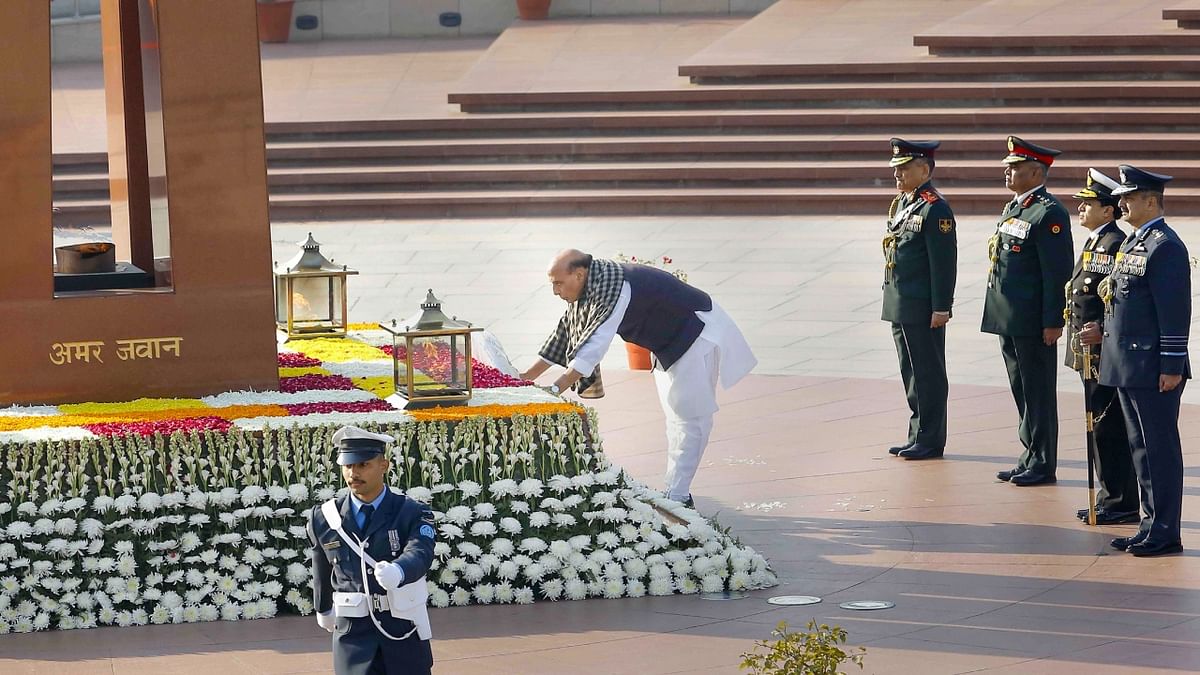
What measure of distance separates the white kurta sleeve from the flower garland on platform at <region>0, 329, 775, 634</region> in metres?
0.27

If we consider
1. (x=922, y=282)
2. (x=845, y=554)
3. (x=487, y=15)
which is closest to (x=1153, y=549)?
(x=845, y=554)

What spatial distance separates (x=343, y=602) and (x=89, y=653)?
193cm

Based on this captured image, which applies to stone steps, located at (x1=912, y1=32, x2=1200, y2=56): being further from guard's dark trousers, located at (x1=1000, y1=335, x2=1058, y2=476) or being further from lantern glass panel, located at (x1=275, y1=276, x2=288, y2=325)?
lantern glass panel, located at (x1=275, y1=276, x2=288, y2=325)

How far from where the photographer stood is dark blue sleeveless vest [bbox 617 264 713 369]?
27.8ft

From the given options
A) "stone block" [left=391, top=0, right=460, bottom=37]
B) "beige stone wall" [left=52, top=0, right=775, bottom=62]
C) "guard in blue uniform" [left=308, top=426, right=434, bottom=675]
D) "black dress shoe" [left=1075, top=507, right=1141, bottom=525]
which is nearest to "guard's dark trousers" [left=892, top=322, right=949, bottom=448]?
"black dress shoe" [left=1075, top=507, right=1141, bottom=525]

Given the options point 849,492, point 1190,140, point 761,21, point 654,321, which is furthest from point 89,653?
point 761,21

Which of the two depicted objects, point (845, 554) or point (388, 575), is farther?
point (845, 554)

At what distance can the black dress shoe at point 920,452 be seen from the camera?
9742 mm

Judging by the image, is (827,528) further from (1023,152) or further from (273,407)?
(273,407)

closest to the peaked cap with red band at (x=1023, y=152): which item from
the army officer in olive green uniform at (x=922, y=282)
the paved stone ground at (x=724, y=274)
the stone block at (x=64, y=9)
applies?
the army officer in olive green uniform at (x=922, y=282)

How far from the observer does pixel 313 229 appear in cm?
1870

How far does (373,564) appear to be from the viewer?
5.18 m

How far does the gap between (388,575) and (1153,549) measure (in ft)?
13.3

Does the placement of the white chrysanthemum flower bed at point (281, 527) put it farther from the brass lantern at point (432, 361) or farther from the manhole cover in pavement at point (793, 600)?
the brass lantern at point (432, 361)
